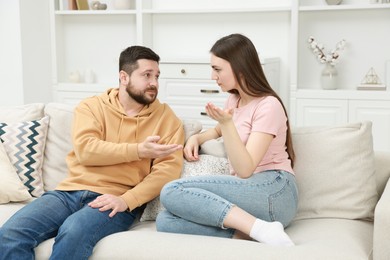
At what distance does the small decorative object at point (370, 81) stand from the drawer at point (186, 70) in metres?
1.08

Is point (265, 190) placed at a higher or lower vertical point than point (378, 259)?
higher

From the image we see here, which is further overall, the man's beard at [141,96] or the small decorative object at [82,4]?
→ the small decorative object at [82,4]

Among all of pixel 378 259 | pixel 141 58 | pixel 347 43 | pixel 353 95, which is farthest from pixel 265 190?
pixel 347 43

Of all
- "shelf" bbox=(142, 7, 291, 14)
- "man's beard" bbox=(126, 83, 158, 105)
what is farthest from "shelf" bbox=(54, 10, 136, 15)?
"man's beard" bbox=(126, 83, 158, 105)

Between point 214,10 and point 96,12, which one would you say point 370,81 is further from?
point 96,12

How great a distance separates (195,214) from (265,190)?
Result: 0.86ft

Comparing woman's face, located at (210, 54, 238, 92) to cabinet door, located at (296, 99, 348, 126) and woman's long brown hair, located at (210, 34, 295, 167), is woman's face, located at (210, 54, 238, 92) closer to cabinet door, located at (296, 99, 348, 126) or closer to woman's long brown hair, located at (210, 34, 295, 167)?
woman's long brown hair, located at (210, 34, 295, 167)

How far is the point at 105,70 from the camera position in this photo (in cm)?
545

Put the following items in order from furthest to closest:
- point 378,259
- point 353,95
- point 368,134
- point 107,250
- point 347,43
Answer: point 347,43, point 353,95, point 368,134, point 107,250, point 378,259

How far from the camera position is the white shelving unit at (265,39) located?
14.9ft

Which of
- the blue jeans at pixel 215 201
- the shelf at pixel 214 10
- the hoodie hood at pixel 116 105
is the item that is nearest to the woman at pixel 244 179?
the blue jeans at pixel 215 201

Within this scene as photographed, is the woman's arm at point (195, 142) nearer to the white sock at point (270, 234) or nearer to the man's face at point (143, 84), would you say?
the man's face at point (143, 84)

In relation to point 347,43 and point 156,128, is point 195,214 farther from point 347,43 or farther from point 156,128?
point 347,43

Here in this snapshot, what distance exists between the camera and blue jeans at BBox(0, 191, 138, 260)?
2143mm
